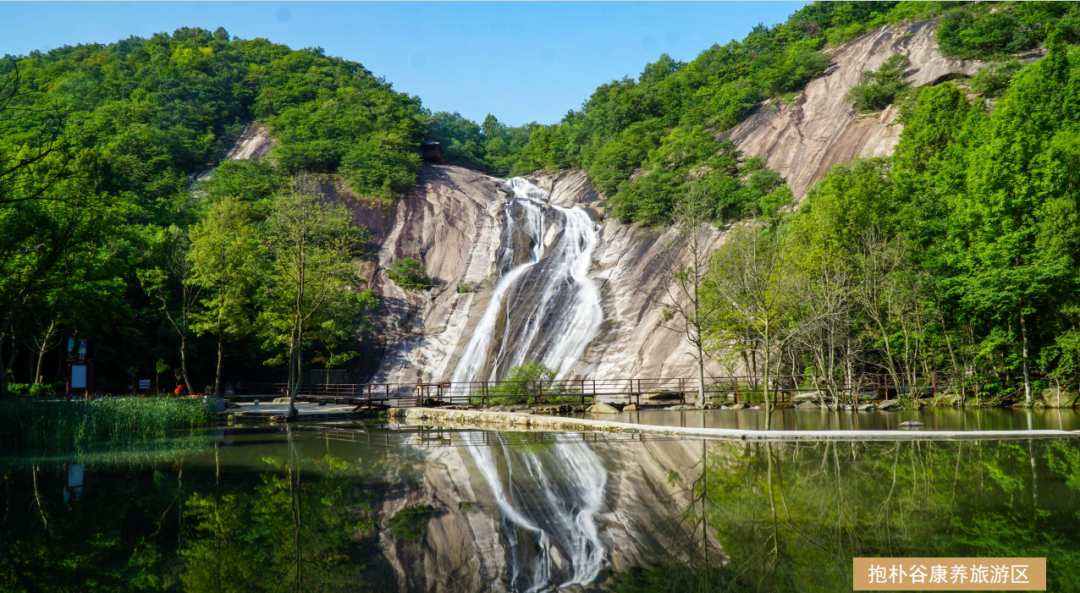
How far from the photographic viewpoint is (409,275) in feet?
143

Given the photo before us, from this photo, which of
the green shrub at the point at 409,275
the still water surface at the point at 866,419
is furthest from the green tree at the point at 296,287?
the still water surface at the point at 866,419

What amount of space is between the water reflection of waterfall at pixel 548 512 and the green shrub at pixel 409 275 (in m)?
30.5

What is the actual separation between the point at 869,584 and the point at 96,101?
80066 millimetres

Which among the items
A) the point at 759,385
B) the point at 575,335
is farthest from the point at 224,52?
the point at 759,385

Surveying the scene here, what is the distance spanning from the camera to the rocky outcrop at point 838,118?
130ft

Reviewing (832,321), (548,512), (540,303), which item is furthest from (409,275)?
(548,512)

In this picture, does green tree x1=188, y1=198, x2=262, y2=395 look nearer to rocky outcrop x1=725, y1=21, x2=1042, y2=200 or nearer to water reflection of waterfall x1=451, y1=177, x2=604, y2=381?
Result: water reflection of waterfall x1=451, y1=177, x2=604, y2=381

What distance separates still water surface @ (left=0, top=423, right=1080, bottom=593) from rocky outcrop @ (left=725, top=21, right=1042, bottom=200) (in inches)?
1182

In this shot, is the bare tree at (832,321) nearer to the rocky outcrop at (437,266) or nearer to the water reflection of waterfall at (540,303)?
the water reflection of waterfall at (540,303)

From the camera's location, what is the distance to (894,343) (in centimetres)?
2595

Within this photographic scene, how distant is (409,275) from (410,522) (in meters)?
37.0

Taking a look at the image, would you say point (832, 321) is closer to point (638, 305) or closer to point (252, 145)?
point (638, 305)

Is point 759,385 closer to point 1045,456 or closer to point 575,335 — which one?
point 575,335

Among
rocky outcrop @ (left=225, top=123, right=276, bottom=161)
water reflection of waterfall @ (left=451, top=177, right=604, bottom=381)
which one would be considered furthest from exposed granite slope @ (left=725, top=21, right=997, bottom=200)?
rocky outcrop @ (left=225, top=123, right=276, bottom=161)
